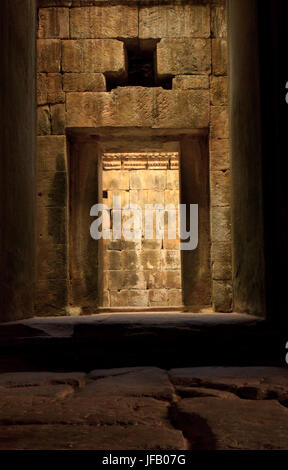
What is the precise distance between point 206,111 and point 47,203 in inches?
118

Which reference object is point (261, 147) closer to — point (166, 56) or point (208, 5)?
point (166, 56)

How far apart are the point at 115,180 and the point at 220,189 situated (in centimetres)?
558

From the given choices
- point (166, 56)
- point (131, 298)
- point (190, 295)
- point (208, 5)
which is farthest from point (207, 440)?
point (131, 298)

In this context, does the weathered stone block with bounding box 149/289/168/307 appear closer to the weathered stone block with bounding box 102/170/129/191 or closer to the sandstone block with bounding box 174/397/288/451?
the weathered stone block with bounding box 102/170/129/191

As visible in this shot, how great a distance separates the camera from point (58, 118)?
300 inches

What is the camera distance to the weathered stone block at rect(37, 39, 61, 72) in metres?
7.71

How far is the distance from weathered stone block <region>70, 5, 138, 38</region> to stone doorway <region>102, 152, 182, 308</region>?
4.75m

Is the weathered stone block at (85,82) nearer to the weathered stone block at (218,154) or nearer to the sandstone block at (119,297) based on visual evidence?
the weathered stone block at (218,154)

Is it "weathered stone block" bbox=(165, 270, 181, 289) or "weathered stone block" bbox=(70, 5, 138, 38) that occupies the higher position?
"weathered stone block" bbox=(70, 5, 138, 38)

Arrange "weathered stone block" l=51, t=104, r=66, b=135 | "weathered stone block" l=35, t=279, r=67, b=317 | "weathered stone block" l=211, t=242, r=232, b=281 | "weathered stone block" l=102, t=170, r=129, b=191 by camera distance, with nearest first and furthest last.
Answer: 1. "weathered stone block" l=35, t=279, r=67, b=317
2. "weathered stone block" l=211, t=242, r=232, b=281
3. "weathered stone block" l=51, t=104, r=66, b=135
4. "weathered stone block" l=102, t=170, r=129, b=191

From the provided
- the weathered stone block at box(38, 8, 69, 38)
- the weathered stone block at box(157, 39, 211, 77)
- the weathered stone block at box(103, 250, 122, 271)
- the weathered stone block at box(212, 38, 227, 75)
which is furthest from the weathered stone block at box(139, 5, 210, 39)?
the weathered stone block at box(103, 250, 122, 271)

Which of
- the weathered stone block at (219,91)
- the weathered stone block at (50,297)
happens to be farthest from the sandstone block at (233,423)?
the weathered stone block at (219,91)

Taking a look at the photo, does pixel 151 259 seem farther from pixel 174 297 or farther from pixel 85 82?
pixel 85 82

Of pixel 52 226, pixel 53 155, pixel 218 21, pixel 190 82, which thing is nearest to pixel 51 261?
pixel 52 226
